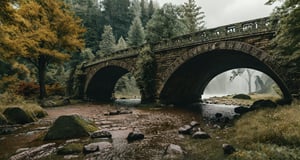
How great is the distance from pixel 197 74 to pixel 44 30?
18.6m

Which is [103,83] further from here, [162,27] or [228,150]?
[228,150]

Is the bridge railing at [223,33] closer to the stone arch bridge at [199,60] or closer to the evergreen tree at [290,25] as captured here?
the stone arch bridge at [199,60]

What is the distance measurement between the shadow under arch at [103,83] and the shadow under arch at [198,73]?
1096cm

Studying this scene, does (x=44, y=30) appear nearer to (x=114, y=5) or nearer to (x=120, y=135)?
(x=120, y=135)

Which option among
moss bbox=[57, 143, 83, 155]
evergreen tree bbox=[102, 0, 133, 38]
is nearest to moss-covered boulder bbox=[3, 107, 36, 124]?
moss bbox=[57, 143, 83, 155]

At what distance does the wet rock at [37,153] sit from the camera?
6.45 metres

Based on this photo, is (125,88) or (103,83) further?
(125,88)

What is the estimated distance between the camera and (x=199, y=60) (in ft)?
67.0

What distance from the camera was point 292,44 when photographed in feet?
34.0

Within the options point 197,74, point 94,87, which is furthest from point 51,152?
point 94,87

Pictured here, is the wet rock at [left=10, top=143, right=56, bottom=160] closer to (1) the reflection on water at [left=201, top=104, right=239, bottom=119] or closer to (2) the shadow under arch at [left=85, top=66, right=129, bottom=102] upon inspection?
(1) the reflection on water at [left=201, top=104, right=239, bottom=119]

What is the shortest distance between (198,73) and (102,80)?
18.1 metres

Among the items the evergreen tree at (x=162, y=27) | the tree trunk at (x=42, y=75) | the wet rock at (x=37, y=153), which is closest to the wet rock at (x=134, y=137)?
the wet rock at (x=37, y=153)

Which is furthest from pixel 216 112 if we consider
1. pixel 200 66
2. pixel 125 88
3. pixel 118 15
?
pixel 118 15
